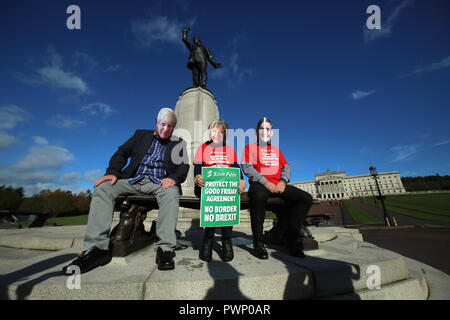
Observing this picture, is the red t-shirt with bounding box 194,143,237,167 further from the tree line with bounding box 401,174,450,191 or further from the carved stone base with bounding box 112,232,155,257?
the tree line with bounding box 401,174,450,191

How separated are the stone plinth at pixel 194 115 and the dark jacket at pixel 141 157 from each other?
179 inches

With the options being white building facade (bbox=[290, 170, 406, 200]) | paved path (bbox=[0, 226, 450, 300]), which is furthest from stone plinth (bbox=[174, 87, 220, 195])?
white building facade (bbox=[290, 170, 406, 200])

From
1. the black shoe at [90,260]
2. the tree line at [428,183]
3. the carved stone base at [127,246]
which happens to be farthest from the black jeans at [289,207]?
the tree line at [428,183]

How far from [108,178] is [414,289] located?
3.49 m

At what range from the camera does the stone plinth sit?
7605mm

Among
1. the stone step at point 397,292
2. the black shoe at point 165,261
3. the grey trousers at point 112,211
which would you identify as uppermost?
the grey trousers at point 112,211

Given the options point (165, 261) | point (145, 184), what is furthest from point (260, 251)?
point (145, 184)

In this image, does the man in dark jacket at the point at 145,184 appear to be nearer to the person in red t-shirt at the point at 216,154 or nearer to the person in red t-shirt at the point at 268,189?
the person in red t-shirt at the point at 216,154

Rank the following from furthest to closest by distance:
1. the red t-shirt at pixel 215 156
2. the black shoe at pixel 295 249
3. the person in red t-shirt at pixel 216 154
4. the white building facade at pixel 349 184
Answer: the white building facade at pixel 349 184 → the red t-shirt at pixel 215 156 → the person in red t-shirt at pixel 216 154 → the black shoe at pixel 295 249

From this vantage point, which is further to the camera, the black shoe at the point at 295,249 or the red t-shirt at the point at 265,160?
the red t-shirt at the point at 265,160

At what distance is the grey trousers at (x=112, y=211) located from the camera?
1899 mm
